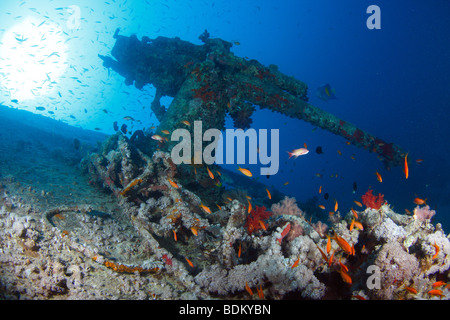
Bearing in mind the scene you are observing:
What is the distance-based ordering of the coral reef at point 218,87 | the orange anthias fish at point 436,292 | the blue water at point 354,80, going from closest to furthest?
the orange anthias fish at point 436,292 → the coral reef at point 218,87 → the blue water at point 354,80

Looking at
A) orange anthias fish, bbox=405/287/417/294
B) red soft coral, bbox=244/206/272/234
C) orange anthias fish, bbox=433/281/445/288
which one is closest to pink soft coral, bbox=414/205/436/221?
orange anthias fish, bbox=433/281/445/288

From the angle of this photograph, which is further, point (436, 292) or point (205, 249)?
point (205, 249)

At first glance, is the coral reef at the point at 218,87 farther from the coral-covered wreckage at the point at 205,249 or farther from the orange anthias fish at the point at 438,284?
the orange anthias fish at the point at 438,284

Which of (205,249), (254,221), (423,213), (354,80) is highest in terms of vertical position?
(354,80)

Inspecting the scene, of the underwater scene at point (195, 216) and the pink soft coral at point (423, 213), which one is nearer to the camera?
the underwater scene at point (195, 216)

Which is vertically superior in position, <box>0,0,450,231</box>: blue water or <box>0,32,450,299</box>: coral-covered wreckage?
<box>0,0,450,231</box>: blue water

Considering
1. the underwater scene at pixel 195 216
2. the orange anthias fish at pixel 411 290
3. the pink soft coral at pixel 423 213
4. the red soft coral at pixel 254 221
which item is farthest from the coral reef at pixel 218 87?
the orange anthias fish at pixel 411 290

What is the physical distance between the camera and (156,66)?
9742 millimetres

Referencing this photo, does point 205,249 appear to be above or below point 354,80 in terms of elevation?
below

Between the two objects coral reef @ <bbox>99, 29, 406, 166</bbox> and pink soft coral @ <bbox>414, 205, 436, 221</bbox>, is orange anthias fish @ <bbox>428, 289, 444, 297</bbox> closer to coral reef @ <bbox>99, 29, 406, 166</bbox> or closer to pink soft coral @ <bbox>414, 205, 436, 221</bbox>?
pink soft coral @ <bbox>414, 205, 436, 221</bbox>

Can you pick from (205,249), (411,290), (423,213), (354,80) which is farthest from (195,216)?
(354,80)

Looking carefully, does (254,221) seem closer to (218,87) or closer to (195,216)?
(195,216)
